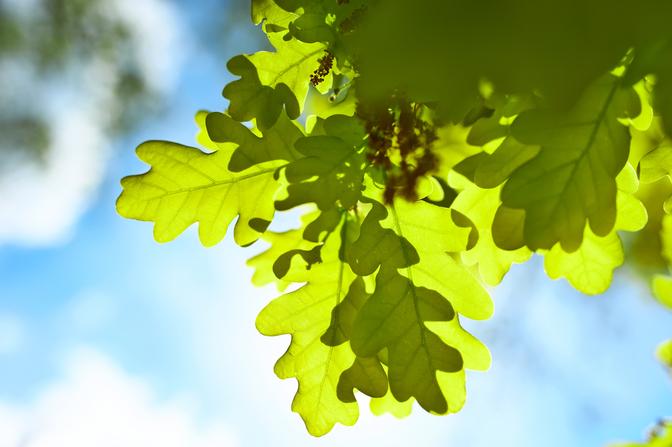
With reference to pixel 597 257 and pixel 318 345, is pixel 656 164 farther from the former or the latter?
pixel 318 345

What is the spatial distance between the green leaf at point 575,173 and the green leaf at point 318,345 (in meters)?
0.50

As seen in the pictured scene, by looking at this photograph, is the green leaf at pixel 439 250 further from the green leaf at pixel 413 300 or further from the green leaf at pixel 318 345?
the green leaf at pixel 318 345

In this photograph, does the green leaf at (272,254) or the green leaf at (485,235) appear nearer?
the green leaf at (485,235)

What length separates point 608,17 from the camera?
588 mm

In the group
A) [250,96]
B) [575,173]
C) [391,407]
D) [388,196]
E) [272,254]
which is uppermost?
[250,96]

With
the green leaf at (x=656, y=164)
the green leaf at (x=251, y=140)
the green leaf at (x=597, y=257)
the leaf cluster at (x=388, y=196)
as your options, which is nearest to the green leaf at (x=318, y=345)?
the leaf cluster at (x=388, y=196)

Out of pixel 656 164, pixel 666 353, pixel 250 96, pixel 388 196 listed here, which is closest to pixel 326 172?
pixel 388 196

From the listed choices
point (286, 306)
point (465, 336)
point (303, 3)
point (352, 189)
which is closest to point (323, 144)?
point (352, 189)

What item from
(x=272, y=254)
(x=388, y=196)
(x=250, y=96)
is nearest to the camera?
(x=388, y=196)

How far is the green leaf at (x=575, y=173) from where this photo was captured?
1.09 meters

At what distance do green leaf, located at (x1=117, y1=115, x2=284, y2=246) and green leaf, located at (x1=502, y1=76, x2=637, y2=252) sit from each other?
0.62m

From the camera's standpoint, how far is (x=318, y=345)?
1453mm

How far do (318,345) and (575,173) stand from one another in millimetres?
726

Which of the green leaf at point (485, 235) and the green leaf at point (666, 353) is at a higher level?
the green leaf at point (485, 235)
